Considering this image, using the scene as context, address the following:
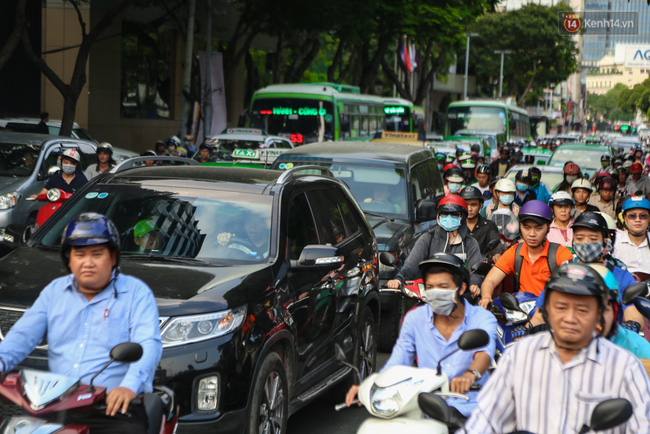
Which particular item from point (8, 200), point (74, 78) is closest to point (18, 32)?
point (74, 78)

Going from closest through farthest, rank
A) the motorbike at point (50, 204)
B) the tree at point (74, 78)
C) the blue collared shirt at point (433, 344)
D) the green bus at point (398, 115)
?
the blue collared shirt at point (433, 344), the motorbike at point (50, 204), the tree at point (74, 78), the green bus at point (398, 115)

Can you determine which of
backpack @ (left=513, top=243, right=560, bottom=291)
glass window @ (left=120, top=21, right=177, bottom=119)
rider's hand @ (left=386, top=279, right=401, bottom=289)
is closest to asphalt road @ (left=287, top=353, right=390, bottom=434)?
rider's hand @ (left=386, top=279, right=401, bottom=289)

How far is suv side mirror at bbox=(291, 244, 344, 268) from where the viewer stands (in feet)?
19.5

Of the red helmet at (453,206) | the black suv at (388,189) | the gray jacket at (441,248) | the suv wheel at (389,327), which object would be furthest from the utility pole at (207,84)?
the gray jacket at (441,248)

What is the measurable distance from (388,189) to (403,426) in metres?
7.23

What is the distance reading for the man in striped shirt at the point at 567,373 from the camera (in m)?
3.39

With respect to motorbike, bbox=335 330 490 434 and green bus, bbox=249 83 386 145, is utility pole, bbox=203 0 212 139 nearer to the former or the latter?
green bus, bbox=249 83 386 145

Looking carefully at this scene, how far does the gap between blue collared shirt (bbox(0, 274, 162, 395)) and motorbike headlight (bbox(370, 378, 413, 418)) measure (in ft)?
2.97

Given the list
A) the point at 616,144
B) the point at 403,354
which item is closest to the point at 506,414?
the point at 403,354

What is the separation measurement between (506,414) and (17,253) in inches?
137

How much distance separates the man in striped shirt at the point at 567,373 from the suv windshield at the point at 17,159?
36.1 feet

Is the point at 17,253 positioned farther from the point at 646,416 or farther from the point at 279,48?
the point at 279,48

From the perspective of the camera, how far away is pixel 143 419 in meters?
3.88

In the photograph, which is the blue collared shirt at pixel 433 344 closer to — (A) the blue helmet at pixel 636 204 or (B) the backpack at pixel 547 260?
(B) the backpack at pixel 547 260
